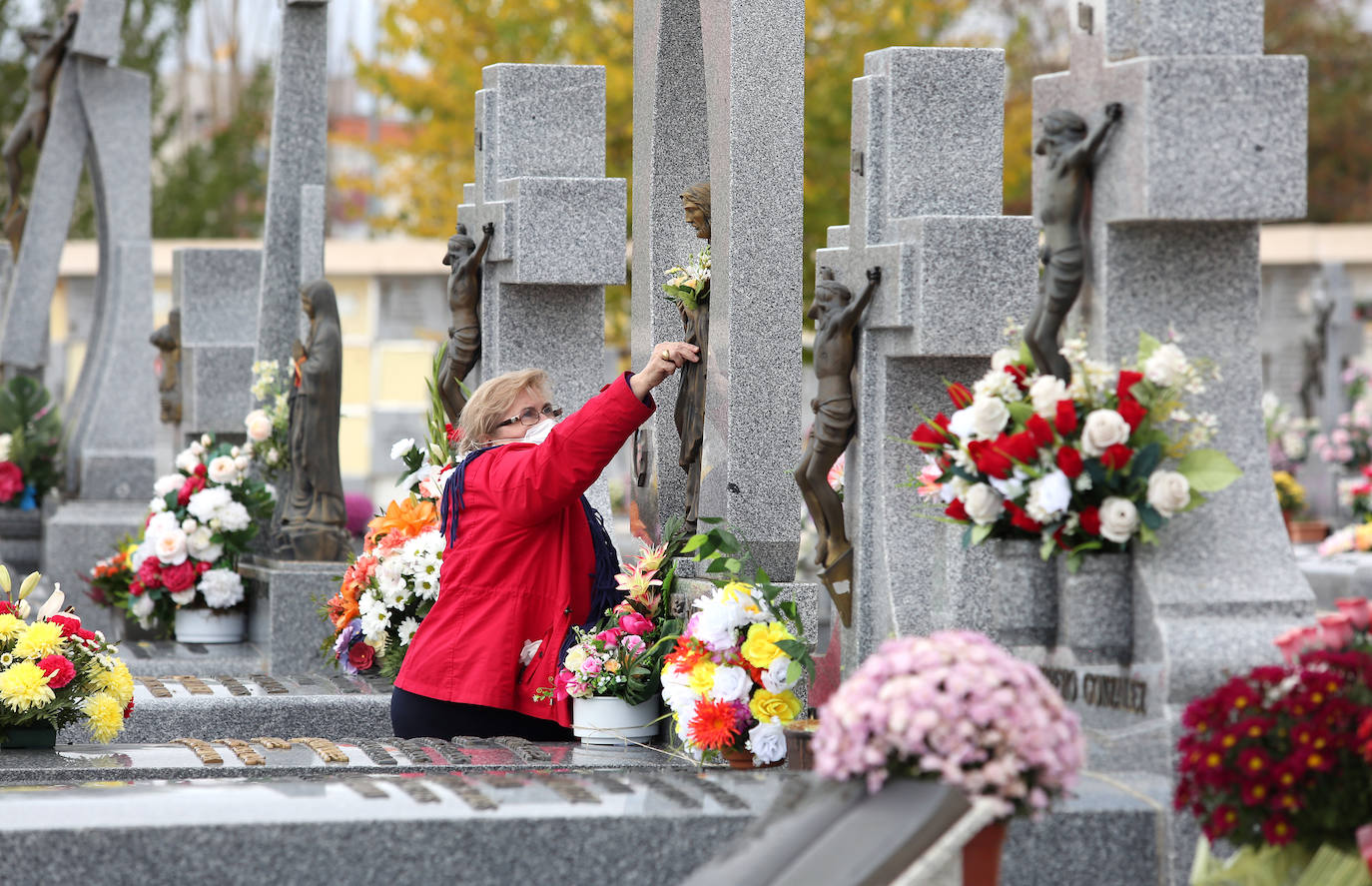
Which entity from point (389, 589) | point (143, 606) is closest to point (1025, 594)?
point (389, 589)

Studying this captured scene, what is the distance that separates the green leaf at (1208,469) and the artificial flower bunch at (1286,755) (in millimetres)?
639

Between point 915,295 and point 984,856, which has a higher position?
point 915,295

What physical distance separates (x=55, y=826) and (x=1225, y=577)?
8.65 feet

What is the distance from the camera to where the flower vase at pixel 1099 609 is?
4.33 metres

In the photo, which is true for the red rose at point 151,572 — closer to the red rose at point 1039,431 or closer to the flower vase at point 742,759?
the flower vase at point 742,759

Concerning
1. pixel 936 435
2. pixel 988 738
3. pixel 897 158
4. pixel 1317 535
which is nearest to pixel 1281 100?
pixel 936 435

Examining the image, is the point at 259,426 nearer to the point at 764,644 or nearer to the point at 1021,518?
the point at 764,644

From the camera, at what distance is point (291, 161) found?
10219 mm

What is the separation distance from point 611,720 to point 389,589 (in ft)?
5.62

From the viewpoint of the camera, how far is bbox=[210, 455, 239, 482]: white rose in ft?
32.5

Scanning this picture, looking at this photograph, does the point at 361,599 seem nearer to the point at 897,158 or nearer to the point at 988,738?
the point at 897,158

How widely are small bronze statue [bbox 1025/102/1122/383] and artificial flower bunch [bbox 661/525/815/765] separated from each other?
119cm

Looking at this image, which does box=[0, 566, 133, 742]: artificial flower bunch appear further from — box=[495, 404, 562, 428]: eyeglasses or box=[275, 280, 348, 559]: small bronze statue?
box=[275, 280, 348, 559]: small bronze statue

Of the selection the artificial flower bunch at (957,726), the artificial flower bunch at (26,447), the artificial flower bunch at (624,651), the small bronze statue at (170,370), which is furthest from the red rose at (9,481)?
the artificial flower bunch at (957,726)
